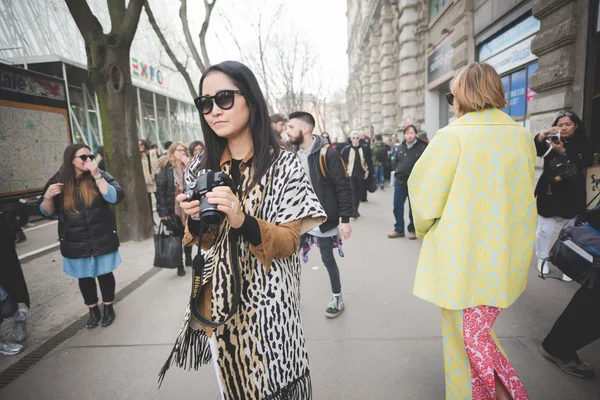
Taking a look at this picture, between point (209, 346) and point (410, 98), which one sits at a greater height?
point (410, 98)

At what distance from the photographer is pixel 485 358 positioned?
1.83 meters

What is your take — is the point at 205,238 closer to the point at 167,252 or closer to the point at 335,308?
the point at 335,308

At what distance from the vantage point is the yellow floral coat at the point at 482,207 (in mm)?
1816

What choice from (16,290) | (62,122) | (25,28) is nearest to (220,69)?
(16,290)

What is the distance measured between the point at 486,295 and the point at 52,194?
3717mm

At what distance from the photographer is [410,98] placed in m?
14.2

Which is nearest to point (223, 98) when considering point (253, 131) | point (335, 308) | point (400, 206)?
point (253, 131)

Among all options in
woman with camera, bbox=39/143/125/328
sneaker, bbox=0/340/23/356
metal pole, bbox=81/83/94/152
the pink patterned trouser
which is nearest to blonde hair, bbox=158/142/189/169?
woman with camera, bbox=39/143/125/328

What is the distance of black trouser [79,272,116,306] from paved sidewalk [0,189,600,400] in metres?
0.30

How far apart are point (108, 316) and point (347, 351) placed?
260 cm

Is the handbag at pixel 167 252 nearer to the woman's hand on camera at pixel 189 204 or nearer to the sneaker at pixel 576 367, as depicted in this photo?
the woman's hand on camera at pixel 189 204

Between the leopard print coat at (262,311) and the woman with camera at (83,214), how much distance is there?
244cm

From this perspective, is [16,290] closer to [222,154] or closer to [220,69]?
[222,154]

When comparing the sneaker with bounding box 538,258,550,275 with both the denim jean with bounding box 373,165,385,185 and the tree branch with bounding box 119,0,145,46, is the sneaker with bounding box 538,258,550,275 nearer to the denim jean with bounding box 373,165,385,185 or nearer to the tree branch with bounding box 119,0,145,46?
the tree branch with bounding box 119,0,145,46
